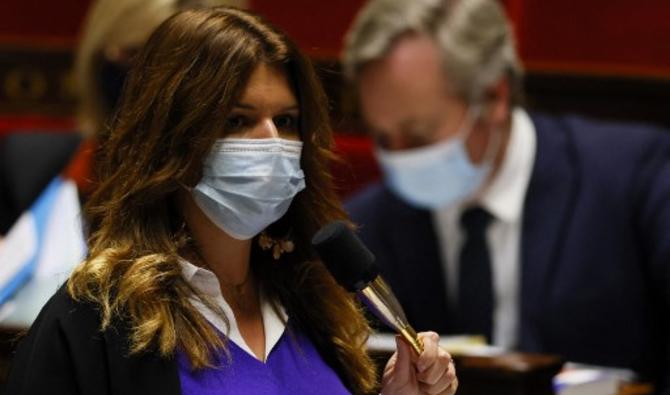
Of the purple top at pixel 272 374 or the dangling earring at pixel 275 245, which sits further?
the dangling earring at pixel 275 245

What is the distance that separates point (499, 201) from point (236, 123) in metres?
1.15

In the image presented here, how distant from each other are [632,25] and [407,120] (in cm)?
62

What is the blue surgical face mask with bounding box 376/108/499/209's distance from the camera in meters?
2.35

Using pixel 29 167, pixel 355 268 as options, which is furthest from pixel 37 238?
pixel 355 268

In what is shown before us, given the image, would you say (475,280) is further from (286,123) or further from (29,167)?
(286,123)

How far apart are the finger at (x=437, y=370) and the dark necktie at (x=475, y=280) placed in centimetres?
110

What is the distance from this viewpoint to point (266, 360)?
4.09ft

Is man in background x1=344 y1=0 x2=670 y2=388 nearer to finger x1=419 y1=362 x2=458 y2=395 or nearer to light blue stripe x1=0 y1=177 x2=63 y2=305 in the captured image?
light blue stripe x1=0 y1=177 x2=63 y2=305

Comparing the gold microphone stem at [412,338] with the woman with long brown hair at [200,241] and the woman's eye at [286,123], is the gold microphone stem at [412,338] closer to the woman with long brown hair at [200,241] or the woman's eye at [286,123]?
the woman with long brown hair at [200,241]

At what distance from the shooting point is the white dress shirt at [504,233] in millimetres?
2309

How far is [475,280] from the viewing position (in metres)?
2.31

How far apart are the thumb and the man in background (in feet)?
3.35

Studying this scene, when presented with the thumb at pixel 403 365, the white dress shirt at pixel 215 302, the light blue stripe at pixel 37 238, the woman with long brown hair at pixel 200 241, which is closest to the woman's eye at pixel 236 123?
the woman with long brown hair at pixel 200 241

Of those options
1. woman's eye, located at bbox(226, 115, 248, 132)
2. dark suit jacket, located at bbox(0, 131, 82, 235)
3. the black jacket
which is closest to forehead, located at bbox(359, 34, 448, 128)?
dark suit jacket, located at bbox(0, 131, 82, 235)
